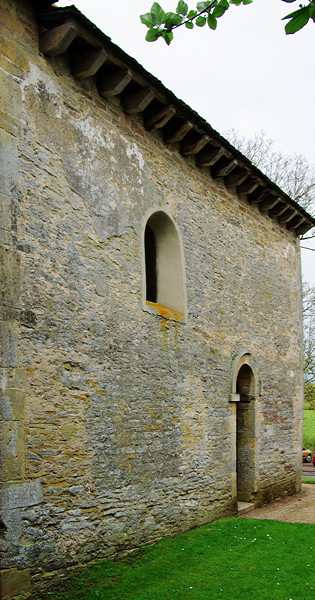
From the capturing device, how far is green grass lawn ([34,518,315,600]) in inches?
216

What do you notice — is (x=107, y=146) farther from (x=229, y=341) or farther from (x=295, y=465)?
(x=295, y=465)

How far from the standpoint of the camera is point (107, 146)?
6.92 metres

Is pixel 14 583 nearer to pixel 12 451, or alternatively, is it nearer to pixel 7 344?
pixel 12 451

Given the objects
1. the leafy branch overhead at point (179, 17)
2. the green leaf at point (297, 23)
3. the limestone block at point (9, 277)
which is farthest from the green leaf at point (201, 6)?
the limestone block at point (9, 277)

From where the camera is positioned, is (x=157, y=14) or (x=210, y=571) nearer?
(x=157, y=14)

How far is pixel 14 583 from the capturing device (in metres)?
4.89

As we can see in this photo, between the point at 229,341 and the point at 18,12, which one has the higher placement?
the point at 18,12

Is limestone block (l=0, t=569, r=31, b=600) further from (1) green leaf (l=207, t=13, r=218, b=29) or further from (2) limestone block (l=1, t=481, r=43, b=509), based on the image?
(1) green leaf (l=207, t=13, r=218, b=29)

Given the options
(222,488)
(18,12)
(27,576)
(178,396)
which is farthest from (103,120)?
(222,488)

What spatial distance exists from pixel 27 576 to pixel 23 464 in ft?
3.30

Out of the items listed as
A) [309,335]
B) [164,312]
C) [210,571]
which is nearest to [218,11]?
[164,312]

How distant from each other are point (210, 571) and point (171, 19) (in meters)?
5.74

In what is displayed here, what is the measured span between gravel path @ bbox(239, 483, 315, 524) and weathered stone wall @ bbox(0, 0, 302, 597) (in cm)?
86

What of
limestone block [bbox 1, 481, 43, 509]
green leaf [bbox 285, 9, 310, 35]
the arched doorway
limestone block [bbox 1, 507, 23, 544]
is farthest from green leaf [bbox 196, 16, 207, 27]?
the arched doorway
